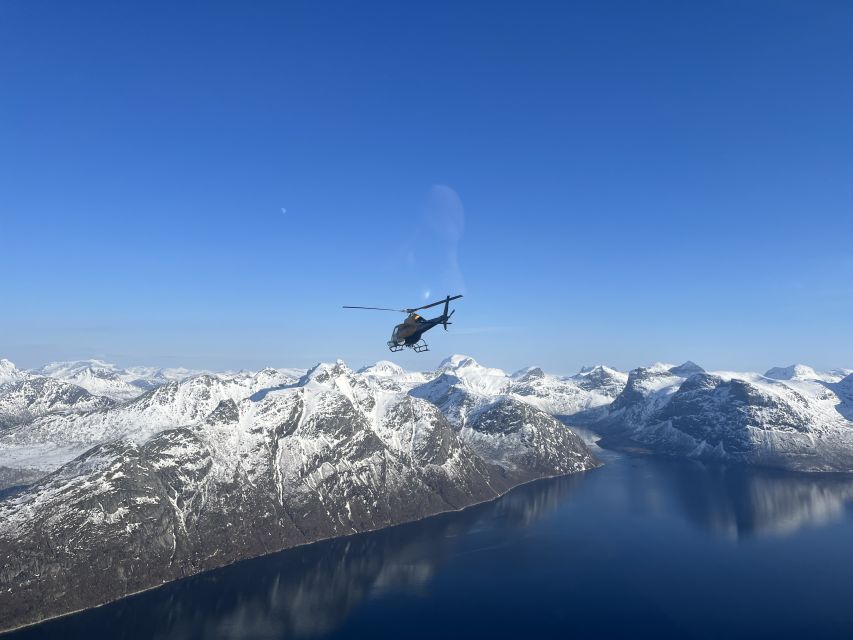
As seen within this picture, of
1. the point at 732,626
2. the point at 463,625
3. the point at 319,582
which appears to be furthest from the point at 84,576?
the point at 732,626

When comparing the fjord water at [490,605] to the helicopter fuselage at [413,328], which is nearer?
the helicopter fuselage at [413,328]

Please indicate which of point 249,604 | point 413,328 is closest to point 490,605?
point 249,604

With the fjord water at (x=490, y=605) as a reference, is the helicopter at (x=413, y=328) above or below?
above

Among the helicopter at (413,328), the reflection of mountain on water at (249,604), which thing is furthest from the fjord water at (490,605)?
the helicopter at (413,328)

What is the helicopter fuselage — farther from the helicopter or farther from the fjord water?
the fjord water

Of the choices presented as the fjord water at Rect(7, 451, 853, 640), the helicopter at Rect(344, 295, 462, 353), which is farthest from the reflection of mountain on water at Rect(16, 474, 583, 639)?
the helicopter at Rect(344, 295, 462, 353)

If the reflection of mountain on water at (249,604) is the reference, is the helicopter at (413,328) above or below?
above

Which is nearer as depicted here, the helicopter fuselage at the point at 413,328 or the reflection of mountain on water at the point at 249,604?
the helicopter fuselage at the point at 413,328

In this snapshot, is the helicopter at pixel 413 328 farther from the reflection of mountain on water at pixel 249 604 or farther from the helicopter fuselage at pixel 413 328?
the reflection of mountain on water at pixel 249 604

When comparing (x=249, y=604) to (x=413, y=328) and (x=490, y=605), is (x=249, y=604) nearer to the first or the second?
(x=490, y=605)

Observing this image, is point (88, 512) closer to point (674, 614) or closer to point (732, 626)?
point (674, 614)

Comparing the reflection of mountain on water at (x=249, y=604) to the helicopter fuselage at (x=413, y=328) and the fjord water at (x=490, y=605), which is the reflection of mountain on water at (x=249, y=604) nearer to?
the fjord water at (x=490, y=605)

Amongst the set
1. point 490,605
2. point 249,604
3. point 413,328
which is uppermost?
point 413,328
